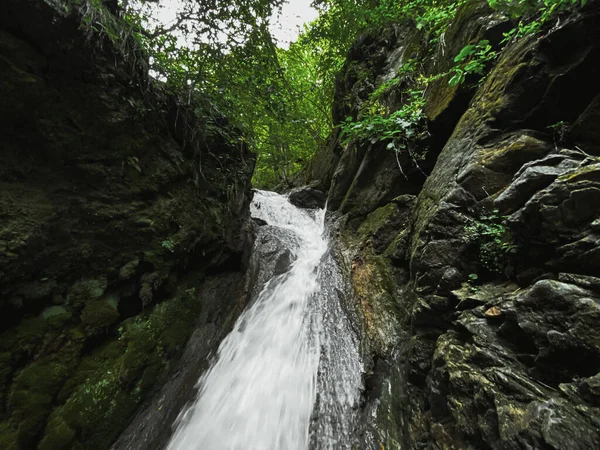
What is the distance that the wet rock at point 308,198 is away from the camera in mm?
10445

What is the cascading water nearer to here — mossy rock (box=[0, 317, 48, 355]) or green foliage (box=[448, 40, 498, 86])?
mossy rock (box=[0, 317, 48, 355])

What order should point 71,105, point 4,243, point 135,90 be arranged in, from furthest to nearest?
1. point 135,90
2. point 71,105
3. point 4,243

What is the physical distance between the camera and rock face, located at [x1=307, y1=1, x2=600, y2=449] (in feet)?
5.17

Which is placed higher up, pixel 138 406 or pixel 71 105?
pixel 71 105

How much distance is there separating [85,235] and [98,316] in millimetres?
1151

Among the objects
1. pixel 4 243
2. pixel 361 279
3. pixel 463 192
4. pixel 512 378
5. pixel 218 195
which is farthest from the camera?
pixel 218 195

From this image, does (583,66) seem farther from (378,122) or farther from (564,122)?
(378,122)

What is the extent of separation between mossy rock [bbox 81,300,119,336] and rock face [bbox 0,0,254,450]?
1 centimetres

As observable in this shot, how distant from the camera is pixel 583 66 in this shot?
8.18ft

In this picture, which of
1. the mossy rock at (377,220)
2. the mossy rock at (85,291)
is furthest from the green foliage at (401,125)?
the mossy rock at (85,291)

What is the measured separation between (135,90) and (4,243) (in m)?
2.72

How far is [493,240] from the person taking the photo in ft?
8.20

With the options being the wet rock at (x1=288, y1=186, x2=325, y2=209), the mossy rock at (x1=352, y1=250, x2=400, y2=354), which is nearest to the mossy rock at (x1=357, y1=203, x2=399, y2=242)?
the mossy rock at (x1=352, y1=250, x2=400, y2=354)

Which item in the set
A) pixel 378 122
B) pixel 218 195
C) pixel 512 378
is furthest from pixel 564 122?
pixel 218 195
